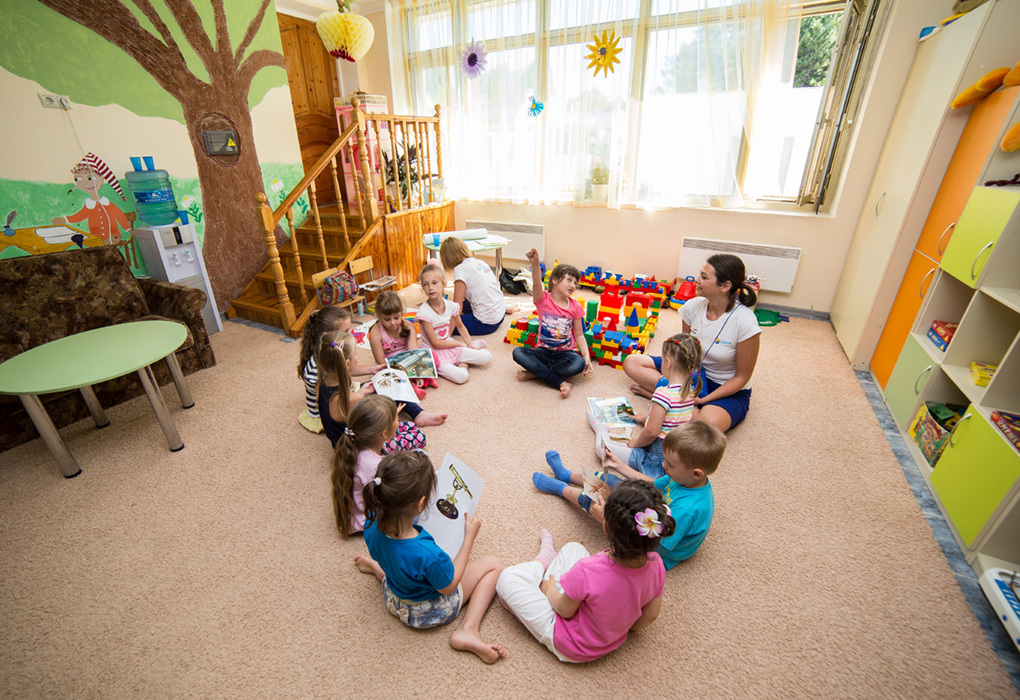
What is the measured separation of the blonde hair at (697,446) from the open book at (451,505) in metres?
0.76

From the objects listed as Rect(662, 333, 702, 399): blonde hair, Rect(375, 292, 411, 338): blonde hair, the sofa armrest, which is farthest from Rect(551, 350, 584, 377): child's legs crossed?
the sofa armrest

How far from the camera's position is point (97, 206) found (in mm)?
3023

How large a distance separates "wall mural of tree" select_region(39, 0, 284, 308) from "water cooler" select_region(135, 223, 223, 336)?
15.8 inches

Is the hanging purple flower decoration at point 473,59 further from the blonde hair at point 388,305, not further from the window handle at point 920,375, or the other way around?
the window handle at point 920,375

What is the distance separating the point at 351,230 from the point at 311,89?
192 cm

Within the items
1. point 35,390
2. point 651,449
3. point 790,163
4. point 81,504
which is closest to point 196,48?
point 35,390

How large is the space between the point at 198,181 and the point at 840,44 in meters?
5.09

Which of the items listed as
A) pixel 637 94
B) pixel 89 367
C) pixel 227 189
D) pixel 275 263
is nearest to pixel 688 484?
pixel 89 367

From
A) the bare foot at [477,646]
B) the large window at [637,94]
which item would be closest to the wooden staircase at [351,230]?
the large window at [637,94]

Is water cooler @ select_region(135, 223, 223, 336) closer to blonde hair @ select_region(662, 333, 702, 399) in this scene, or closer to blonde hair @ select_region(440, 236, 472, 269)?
blonde hair @ select_region(440, 236, 472, 269)

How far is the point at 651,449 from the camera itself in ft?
6.16

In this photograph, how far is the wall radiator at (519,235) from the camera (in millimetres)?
4523

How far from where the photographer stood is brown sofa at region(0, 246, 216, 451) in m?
2.26

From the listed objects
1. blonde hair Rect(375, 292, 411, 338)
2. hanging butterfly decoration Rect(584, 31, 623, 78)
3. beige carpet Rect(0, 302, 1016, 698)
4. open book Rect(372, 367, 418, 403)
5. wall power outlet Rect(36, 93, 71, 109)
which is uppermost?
hanging butterfly decoration Rect(584, 31, 623, 78)
